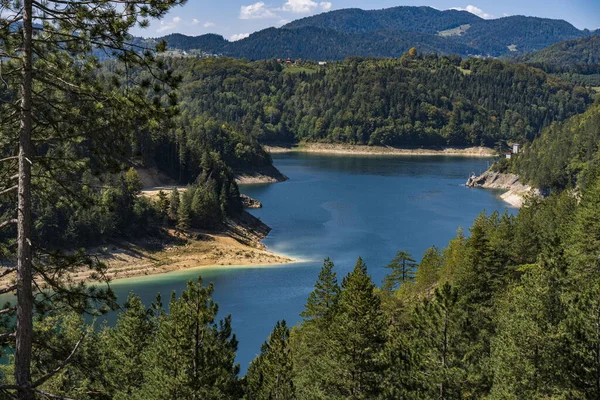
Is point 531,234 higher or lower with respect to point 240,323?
higher

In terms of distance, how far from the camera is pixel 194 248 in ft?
253

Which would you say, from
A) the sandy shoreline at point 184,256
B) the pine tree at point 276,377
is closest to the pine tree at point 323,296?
the pine tree at point 276,377

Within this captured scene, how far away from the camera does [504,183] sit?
143m

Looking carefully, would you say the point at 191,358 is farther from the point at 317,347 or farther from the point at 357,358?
the point at 317,347

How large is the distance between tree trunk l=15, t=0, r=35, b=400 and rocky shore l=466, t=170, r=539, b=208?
12507cm

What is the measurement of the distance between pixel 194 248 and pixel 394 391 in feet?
189

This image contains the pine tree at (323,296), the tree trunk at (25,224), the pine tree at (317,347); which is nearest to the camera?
the tree trunk at (25,224)

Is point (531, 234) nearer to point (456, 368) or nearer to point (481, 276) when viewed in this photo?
point (481, 276)

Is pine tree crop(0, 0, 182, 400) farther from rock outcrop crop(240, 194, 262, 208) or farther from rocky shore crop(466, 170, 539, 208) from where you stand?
rocky shore crop(466, 170, 539, 208)

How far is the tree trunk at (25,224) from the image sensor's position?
9188 mm

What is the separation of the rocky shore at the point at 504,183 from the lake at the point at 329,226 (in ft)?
10.8

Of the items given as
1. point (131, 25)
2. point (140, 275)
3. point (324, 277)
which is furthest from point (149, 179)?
point (131, 25)

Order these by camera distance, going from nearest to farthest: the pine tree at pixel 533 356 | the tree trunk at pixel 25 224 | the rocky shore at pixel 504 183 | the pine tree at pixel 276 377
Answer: the tree trunk at pixel 25 224, the pine tree at pixel 533 356, the pine tree at pixel 276 377, the rocky shore at pixel 504 183

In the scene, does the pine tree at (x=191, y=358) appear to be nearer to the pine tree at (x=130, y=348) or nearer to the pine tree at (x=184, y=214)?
the pine tree at (x=130, y=348)
